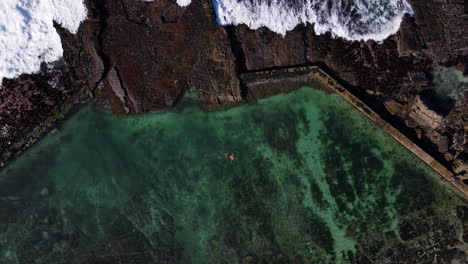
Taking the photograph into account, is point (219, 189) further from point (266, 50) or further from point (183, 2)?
point (183, 2)

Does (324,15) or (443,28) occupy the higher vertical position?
(324,15)

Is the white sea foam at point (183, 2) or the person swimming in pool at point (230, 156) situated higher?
the white sea foam at point (183, 2)

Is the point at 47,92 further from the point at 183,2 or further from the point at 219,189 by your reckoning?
the point at 219,189

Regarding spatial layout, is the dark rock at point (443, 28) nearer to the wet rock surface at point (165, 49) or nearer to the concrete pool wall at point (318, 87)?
the concrete pool wall at point (318, 87)

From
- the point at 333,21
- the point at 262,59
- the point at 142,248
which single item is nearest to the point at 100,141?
the point at 142,248

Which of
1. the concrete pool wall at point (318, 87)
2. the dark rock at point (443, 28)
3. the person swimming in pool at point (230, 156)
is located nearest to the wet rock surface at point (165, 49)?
the concrete pool wall at point (318, 87)

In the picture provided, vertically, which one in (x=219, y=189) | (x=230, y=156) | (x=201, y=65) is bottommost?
(x=219, y=189)

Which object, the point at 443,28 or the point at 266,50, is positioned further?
the point at 266,50

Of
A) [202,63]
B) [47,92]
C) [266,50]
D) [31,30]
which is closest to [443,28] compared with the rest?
[266,50]
